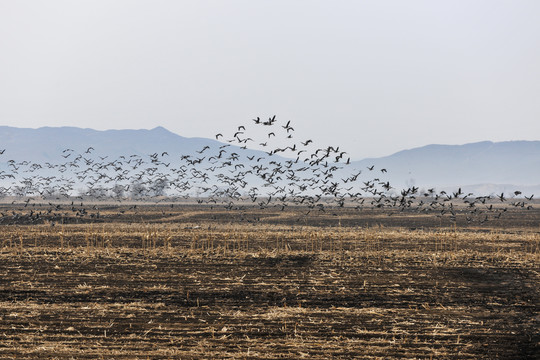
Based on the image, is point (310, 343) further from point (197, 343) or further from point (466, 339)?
point (466, 339)

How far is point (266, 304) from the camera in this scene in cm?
1686

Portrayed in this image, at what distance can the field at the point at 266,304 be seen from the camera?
41.9 ft

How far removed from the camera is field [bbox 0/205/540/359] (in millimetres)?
12758

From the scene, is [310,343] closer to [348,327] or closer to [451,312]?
[348,327]

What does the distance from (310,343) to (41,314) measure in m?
8.12

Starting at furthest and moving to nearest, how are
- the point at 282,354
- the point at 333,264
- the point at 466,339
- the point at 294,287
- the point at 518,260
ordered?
the point at 518,260 < the point at 333,264 < the point at 294,287 < the point at 466,339 < the point at 282,354

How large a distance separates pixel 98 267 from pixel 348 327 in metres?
13.2

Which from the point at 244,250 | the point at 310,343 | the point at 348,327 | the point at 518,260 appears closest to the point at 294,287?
the point at 348,327

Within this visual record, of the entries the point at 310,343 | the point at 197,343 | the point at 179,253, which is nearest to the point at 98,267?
the point at 179,253

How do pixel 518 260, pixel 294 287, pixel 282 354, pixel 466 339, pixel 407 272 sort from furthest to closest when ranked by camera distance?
1. pixel 518 260
2. pixel 407 272
3. pixel 294 287
4. pixel 466 339
5. pixel 282 354

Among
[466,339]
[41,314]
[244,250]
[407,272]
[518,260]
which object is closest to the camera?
[466,339]

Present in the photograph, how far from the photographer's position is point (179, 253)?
2798 centimetres

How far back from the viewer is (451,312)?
635 inches

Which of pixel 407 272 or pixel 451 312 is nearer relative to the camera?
pixel 451 312
